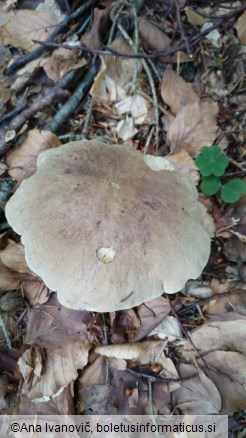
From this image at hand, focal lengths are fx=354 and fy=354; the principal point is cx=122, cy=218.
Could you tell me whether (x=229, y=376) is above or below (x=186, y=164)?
below

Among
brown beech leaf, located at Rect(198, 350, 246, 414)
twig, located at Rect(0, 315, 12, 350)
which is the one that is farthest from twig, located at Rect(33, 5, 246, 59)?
brown beech leaf, located at Rect(198, 350, 246, 414)

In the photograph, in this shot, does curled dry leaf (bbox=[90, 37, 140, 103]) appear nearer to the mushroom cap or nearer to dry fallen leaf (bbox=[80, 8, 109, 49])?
dry fallen leaf (bbox=[80, 8, 109, 49])

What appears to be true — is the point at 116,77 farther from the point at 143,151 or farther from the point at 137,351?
the point at 137,351

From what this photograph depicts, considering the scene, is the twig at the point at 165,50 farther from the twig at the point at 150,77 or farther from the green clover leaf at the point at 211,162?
the green clover leaf at the point at 211,162

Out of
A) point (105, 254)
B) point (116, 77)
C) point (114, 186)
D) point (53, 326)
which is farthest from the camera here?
point (116, 77)

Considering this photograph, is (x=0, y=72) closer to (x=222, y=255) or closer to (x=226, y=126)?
(x=226, y=126)

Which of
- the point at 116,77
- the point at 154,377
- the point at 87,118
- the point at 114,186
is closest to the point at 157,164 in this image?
the point at 114,186

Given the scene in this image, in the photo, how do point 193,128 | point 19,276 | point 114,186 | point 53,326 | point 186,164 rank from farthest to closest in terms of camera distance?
1. point 193,128
2. point 186,164
3. point 19,276
4. point 53,326
5. point 114,186
